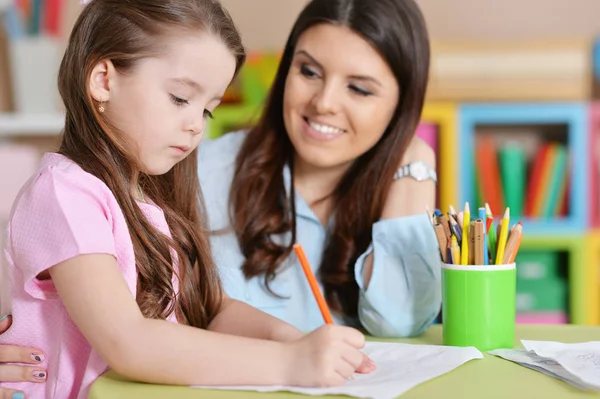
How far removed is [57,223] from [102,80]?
0.20 meters

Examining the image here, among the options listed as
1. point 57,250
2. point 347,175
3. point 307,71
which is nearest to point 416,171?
point 347,175

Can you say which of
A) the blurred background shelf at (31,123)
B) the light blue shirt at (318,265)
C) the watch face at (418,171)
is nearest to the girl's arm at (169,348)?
the light blue shirt at (318,265)

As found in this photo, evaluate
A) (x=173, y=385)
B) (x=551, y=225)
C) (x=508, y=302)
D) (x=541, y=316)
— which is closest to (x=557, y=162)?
(x=551, y=225)

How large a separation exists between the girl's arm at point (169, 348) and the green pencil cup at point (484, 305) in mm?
227

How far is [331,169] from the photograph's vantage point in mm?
1505

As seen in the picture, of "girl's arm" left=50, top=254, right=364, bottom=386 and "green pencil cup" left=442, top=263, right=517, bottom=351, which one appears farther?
"green pencil cup" left=442, top=263, right=517, bottom=351

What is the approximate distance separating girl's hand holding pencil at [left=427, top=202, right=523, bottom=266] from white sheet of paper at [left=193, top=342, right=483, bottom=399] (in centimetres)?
12

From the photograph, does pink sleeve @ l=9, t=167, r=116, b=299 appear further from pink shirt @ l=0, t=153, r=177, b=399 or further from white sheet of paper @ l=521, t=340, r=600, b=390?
white sheet of paper @ l=521, t=340, r=600, b=390

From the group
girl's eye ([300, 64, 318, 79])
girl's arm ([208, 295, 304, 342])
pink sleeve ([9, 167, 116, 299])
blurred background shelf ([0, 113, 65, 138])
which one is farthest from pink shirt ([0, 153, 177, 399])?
blurred background shelf ([0, 113, 65, 138])

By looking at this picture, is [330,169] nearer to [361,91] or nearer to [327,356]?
[361,91]

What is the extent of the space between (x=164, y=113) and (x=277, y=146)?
0.56 meters

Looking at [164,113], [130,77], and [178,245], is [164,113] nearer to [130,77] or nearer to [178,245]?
[130,77]

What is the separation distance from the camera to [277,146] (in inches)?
59.2

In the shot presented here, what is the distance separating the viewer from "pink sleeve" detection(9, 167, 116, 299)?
32.5 inches
